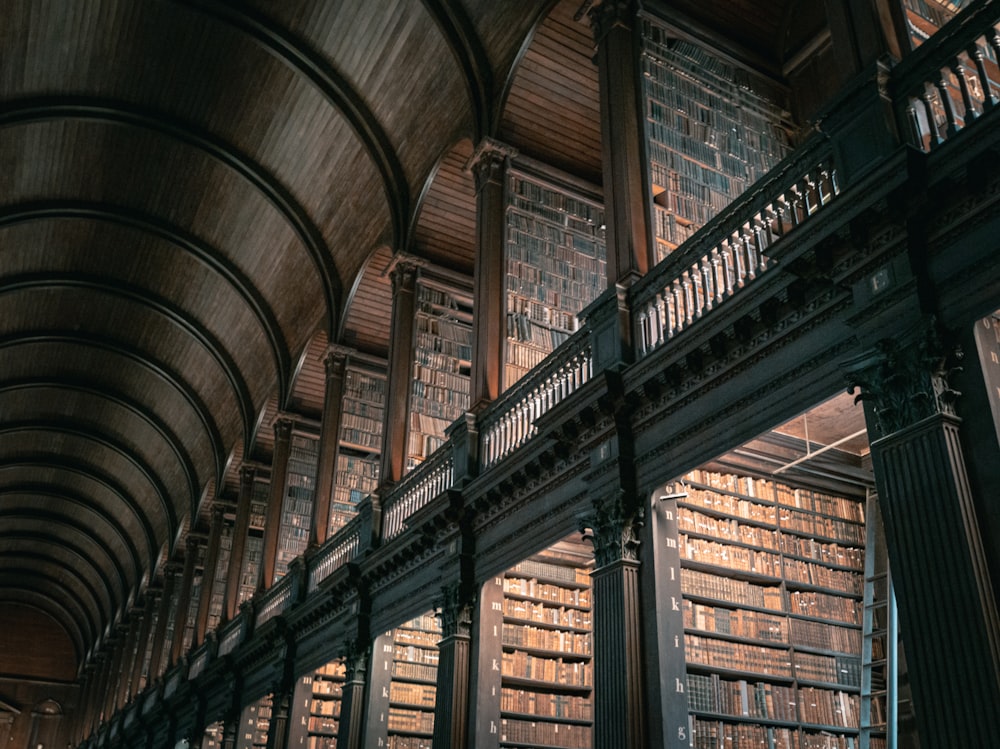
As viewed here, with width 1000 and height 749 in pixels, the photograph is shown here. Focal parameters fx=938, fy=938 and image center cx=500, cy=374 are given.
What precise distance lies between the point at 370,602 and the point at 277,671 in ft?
10.3

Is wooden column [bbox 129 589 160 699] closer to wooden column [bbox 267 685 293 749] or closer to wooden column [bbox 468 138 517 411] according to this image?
wooden column [bbox 267 685 293 749]

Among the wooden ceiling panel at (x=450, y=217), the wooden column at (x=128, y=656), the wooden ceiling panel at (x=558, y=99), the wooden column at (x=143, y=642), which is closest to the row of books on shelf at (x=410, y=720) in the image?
the wooden ceiling panel at (x=450, y=217)

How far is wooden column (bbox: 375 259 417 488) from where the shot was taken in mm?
10391

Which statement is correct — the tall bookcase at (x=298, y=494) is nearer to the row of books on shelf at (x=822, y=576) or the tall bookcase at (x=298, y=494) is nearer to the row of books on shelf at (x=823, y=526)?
the row of books on shelf at (x=823, y=526)

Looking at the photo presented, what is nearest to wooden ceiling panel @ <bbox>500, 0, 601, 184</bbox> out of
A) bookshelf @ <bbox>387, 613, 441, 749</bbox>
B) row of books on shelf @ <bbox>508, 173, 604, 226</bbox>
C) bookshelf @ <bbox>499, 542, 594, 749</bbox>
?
row of books on shelf @ <bbox>508, 173, 604, 226</bbox>

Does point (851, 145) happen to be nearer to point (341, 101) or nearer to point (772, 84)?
point (772, 84)

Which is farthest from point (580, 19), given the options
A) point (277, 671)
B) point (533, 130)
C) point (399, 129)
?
point (277, 671)

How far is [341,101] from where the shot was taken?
36.8 ft

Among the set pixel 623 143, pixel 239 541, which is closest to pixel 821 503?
pixel 623 143

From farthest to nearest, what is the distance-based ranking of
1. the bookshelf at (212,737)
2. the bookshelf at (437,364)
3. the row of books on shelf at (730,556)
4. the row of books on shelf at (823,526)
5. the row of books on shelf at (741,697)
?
the bookshelf at (212,737), the bookshelf at (437,364), the row of books on shelf at (823,526), the row of books on shelf at (730,556), the row of books on shelf at (741,697)

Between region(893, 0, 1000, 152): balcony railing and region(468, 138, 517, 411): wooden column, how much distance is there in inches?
180

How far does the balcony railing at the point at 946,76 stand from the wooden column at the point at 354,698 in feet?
24.6

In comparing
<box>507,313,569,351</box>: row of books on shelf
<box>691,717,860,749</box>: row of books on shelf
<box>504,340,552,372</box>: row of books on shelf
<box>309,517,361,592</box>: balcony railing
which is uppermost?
<box>507,313,569,351</box>: row of books on shelf

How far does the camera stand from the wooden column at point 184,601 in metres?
19.2
